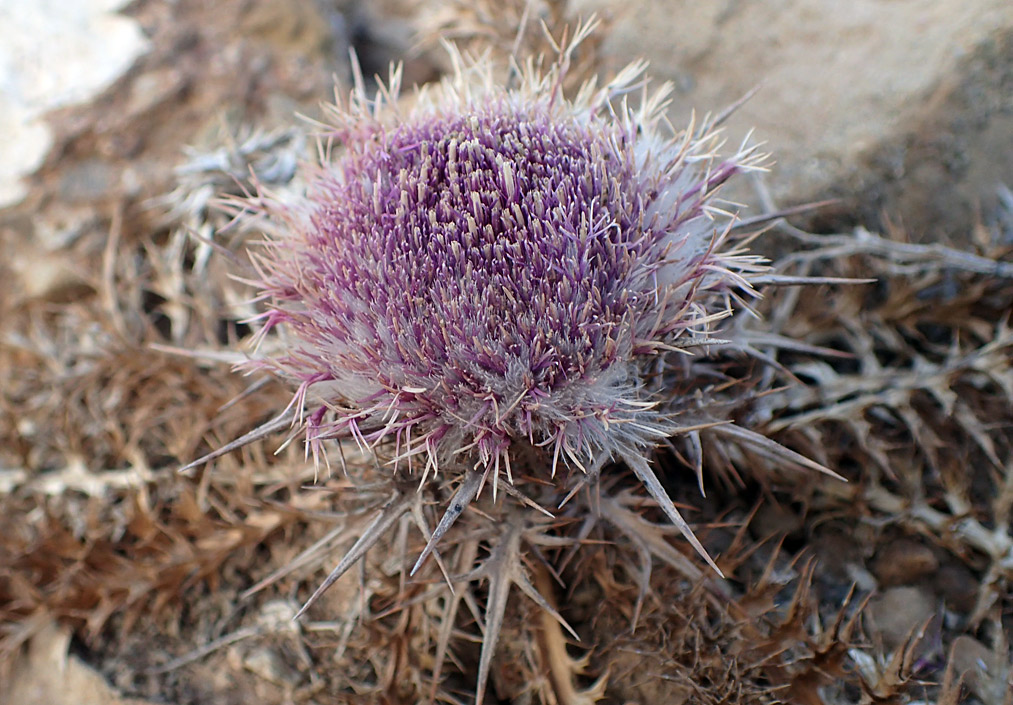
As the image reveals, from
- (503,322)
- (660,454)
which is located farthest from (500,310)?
(660,454)

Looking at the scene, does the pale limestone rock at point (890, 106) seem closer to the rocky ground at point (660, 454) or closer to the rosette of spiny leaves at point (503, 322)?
the rocky ground at point (660, 454)

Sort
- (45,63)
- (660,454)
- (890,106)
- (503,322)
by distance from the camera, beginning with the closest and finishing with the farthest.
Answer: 1. (503,322)
2. (660,454)
3. (890,106)
4. (45,63)

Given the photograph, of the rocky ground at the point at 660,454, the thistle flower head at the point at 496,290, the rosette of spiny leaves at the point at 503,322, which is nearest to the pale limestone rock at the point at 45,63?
the rocky ground at the point at 660,454

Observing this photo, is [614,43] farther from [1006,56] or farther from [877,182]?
[1006,56]

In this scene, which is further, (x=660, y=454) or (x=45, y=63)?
(x=45, y=63)

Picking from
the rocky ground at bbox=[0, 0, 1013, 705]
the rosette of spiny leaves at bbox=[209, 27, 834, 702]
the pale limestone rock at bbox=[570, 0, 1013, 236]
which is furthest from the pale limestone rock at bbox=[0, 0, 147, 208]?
the pale limestone rock at bbox=[570, 0, 1013, 236]

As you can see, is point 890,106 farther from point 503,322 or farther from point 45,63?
point 45,63
